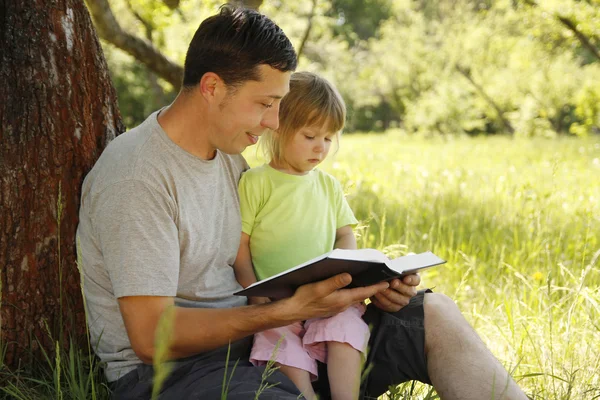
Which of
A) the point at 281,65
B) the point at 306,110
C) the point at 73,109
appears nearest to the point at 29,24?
the point at 73,109

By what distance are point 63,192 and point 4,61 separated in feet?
1.69

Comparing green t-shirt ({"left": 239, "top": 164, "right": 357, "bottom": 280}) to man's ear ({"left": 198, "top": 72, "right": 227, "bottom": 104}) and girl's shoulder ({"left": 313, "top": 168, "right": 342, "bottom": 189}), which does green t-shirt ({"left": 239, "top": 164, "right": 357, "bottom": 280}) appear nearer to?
girl's shoulder ({"left": 313, "top": 168, "right": 342, "bottom": 189})

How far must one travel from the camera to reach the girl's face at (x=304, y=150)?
2801 mm

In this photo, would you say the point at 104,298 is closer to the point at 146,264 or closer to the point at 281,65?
the point at 146,264

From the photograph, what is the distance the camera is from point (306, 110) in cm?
280

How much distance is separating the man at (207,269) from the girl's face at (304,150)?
33 centimetres

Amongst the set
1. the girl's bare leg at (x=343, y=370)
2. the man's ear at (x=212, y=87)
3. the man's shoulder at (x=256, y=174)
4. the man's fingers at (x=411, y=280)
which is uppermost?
the man's ear at (x=212, y=87)

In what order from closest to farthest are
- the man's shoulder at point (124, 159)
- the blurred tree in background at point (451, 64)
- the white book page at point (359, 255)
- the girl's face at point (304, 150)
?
the white book page at point (359, 255) → the man's shoulder at point (124, 159) → the girl's face at point (304, 150) → the blurred tree in background at point (451, 64)

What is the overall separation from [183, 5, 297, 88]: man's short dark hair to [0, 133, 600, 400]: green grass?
1.09 metres

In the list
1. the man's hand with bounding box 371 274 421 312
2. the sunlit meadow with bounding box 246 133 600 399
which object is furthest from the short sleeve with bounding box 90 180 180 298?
the sunlit meadow with bounding box 246 133 600 399

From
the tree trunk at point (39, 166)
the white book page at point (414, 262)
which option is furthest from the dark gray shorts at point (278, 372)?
the tree trunk at point (39, 166)

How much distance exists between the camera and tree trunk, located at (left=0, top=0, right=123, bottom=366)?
2.38 metres

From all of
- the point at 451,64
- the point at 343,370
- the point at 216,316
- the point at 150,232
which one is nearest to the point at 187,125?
the point at 150,232

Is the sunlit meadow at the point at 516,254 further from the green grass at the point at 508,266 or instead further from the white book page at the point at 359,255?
the white book page at the point at 359,255
